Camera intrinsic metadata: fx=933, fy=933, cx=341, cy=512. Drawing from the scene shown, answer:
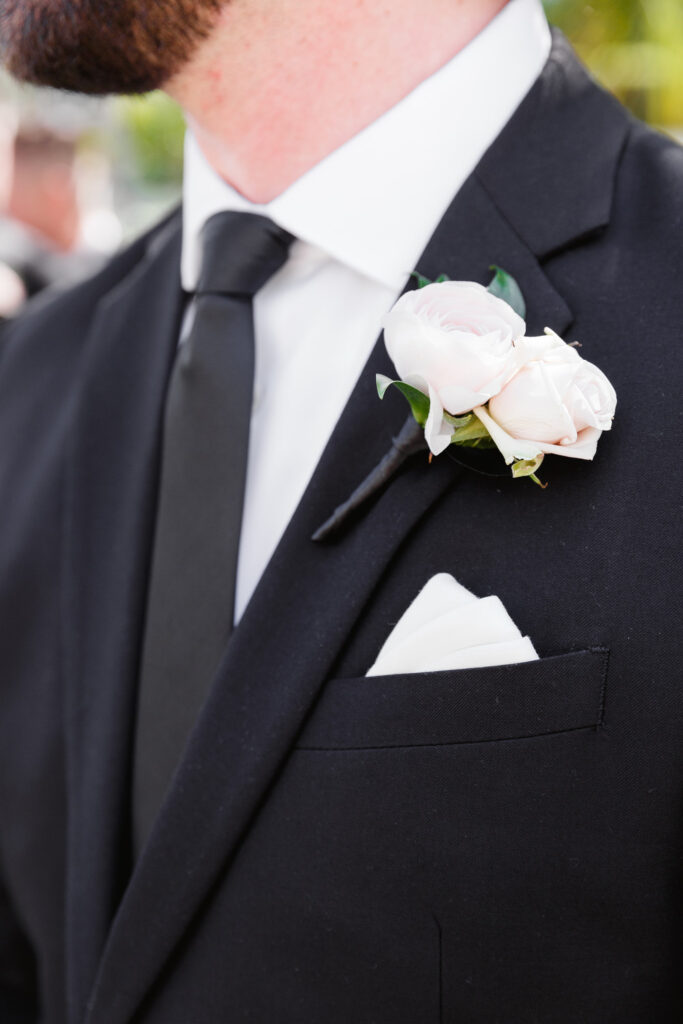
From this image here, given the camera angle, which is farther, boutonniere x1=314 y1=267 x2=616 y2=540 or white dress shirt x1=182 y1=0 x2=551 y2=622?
white dress shirt x1=182 y1=0 x2=551 y2=622

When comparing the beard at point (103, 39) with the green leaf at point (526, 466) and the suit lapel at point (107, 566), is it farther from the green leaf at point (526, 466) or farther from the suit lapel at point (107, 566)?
the green leaf at point (526, 466)

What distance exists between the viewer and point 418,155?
114cm

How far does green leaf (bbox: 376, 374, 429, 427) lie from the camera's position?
2.97 ft

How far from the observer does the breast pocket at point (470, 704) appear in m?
0.90

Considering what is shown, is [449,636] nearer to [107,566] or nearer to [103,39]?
[107,566]

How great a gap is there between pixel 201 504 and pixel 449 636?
1.34 feet

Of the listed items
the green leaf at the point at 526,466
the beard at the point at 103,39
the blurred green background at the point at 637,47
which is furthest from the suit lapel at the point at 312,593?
the blurred green background at the point at 637,47

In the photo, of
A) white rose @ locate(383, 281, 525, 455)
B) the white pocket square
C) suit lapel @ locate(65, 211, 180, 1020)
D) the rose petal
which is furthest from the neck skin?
the white pocket square

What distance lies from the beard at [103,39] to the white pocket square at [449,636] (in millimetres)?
745

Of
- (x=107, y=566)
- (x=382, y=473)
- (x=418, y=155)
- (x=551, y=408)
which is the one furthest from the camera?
(x=107, y=566)

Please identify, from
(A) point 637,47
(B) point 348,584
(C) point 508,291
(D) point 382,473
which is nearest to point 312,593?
(B) point 348,584

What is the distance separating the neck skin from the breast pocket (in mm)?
710

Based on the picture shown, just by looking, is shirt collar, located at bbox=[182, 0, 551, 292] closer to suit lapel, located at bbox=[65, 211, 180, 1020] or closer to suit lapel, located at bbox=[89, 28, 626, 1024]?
suit lapel, located at bbox=[89, 28, 626, 1024]

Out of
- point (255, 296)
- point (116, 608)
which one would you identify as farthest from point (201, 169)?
point (116, 608)
